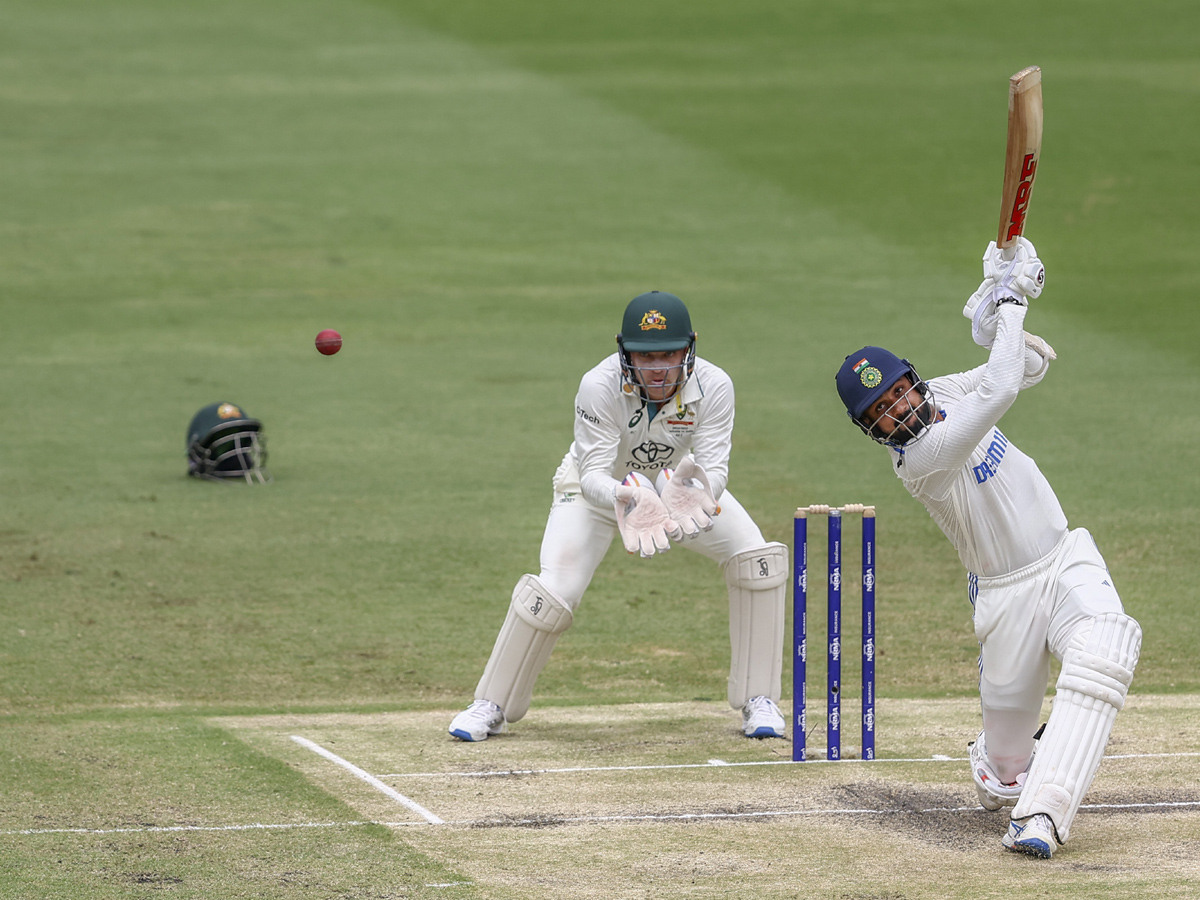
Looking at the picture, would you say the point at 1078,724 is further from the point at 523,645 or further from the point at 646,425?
the point at 523,645

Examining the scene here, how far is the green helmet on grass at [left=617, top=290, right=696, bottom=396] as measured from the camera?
7.71m

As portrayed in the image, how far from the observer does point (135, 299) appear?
19.5 metres

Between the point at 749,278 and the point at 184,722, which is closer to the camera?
the point at 184,722

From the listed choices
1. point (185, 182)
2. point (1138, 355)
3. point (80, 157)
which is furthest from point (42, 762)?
point (80, 157)

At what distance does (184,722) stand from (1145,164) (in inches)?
704

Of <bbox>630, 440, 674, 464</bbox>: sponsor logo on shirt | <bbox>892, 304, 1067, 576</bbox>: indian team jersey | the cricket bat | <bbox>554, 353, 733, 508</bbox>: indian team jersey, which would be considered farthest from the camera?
<bbox>630, 440, 674, 464</bbox>: sponsor logo on shirt

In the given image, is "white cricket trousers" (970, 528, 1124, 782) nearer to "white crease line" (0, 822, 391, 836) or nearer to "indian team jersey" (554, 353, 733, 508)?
"indian team jersey" (554, 353, 733, 508)

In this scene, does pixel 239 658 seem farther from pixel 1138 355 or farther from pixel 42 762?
pixel 1138 355

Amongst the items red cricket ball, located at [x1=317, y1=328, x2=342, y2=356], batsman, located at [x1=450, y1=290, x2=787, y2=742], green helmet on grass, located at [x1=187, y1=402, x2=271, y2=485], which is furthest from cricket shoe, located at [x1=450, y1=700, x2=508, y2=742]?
green helmet on grass, located at [x1=187, y1=402, x2=271, y2=485]

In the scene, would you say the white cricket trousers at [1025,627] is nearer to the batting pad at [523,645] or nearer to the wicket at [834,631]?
the wicket at [834,631]

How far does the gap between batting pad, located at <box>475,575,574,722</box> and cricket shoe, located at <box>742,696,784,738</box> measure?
878mm

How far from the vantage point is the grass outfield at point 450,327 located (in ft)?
30.2

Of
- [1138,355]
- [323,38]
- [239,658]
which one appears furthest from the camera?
[323,38]

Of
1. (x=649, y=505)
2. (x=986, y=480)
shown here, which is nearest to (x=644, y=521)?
(x=649, y=505)
